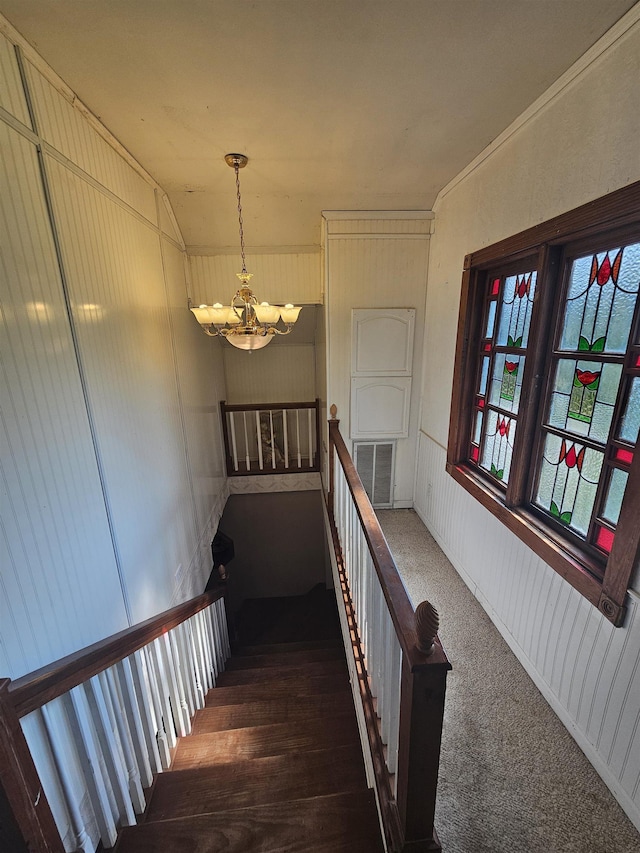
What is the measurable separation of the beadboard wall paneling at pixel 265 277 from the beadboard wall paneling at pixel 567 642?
8.27 ft

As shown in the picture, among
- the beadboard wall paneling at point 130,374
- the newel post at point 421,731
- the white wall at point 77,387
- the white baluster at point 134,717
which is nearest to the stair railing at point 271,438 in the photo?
the beadboard wall paneling at point 130,374

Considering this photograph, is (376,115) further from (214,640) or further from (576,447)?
(214,640)

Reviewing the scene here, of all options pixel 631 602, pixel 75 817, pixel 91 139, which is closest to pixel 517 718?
pixel 631 602

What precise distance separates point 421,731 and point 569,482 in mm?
1419

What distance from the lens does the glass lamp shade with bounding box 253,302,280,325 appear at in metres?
2.27

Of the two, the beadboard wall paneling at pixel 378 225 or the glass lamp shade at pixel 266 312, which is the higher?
the beadboard wall paneling at pixel 378 225

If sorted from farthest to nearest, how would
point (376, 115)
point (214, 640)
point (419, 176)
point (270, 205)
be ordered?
point (270, 205)
point (214, 640)
point (419, 176)
point (376, 115)

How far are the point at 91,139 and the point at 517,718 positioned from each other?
3.51 meters

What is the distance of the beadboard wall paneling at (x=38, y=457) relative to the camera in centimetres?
115

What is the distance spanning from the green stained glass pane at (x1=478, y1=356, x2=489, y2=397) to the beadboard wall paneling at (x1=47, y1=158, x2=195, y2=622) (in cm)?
224

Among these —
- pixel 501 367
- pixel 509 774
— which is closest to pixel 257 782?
pixel 509 774

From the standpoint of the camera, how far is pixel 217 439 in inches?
164

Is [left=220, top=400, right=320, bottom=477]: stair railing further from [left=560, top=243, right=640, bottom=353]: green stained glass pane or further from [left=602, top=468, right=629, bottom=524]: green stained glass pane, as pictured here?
[left=602, top=468, right=629, bottom=524]: green stained glass pane

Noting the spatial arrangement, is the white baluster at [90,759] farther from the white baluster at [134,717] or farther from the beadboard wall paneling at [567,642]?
the beadboard wall paneling at [567,642]
